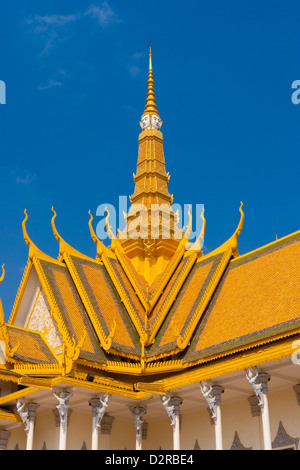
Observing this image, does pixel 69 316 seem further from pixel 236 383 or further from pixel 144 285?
pixel 236 383

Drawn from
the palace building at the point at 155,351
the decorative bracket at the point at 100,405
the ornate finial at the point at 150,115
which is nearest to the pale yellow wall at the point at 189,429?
the palace building at the point at 155,351

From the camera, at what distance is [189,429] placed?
733 inches

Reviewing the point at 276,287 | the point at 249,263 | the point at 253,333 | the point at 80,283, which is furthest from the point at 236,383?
the point at 80,283

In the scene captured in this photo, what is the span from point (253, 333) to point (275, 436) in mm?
2569

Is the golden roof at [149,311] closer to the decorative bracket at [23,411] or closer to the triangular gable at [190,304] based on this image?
the triangular gable at [190,304]

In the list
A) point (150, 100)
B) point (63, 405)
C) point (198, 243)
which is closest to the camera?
point (63, 405)

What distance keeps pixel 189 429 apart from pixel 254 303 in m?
Result: 3.96

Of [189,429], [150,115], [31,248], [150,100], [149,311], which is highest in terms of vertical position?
[150,100]

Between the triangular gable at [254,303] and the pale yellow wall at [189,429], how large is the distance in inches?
62.8

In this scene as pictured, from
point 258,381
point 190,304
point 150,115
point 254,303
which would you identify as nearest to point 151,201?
point 150,115

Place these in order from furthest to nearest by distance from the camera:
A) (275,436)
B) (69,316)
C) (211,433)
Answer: (69,316) → (211,433) → (275,436)

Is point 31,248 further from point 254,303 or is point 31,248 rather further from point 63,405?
point 254,303

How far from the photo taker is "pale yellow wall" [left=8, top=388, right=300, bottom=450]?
651 inches
